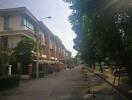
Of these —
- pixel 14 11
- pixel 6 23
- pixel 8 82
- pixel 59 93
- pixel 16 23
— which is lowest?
pixel 59 93

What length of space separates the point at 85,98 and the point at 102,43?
338 inches

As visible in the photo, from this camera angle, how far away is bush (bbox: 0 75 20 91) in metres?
24.6

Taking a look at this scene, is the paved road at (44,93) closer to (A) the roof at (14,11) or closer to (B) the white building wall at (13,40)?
(B) the white building wall at (13,40)

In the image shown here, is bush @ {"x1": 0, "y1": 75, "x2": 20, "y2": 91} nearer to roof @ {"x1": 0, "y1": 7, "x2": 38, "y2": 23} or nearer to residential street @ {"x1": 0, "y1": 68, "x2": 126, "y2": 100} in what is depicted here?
residential street @ {"x1": 0, "y1": 68, "x2": 126, "y2": 100}

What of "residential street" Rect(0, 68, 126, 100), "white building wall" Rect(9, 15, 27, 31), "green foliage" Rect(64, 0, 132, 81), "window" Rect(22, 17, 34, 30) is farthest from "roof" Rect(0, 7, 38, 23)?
"green foliage" Rect(64, 0, 132, 81)

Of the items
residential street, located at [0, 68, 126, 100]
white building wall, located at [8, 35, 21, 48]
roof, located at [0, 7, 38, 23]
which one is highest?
roof, located at [0, 7, 38, 23]

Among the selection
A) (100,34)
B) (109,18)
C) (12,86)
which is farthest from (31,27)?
(109,18)

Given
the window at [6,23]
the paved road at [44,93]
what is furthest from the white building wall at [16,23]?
the paved road at [44,93]

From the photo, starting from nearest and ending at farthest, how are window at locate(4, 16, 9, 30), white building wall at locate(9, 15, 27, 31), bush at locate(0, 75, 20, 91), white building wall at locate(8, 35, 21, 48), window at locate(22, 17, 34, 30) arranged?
bush at locate(0, 75, 20, 91) < white building wall at locate(8, 35, 21, 48) < white building wall at locate(9, 15, 27, 31) < window at locate(4, 16, 9, 30) < window at locate(22, 17, 34, 30)

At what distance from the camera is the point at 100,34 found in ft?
69.6

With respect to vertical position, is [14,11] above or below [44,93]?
above

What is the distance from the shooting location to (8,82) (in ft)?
83.8

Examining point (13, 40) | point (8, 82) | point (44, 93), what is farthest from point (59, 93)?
point (13, 40)

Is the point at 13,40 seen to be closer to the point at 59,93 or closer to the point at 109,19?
the point at 59,93
